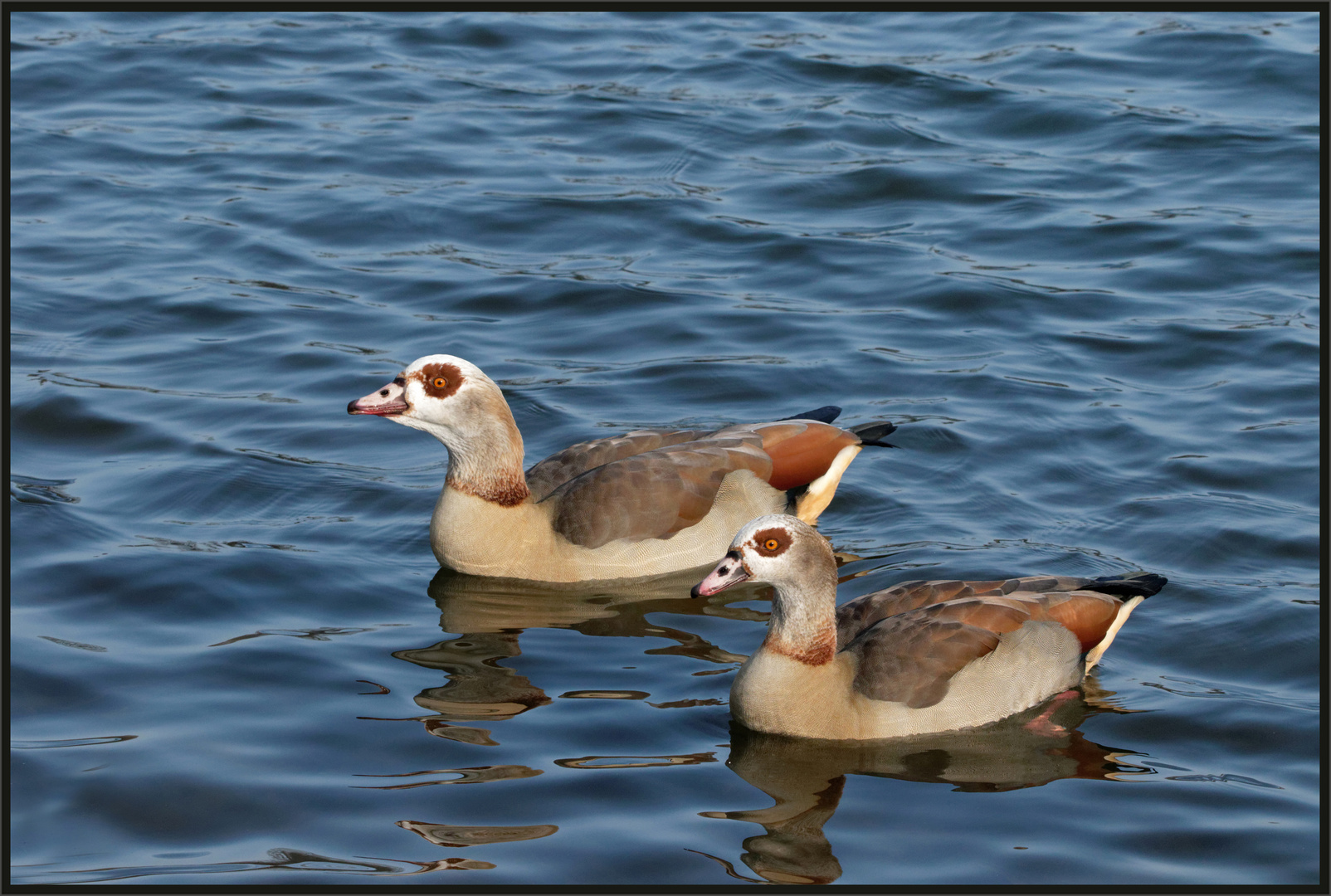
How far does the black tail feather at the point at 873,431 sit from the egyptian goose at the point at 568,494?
0.68 m

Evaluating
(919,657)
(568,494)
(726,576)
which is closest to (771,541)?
(726,576)

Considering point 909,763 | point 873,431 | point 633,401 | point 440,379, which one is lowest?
point 909,763

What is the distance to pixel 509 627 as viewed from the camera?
10023mm

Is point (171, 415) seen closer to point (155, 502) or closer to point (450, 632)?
point (155, 502)

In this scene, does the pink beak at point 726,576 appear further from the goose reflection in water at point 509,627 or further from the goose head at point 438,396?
the goose head at point 438,396

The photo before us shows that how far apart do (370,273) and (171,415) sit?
331cm

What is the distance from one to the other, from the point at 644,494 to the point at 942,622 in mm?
2646

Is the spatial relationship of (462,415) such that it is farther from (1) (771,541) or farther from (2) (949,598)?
(2) (949,598)

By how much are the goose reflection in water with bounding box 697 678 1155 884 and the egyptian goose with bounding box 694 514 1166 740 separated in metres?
0.08

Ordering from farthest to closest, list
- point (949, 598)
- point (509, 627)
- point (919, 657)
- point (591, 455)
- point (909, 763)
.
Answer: point (591, 455), point (509, 627), point (949, 598), point (919, 657), point (909, 763)

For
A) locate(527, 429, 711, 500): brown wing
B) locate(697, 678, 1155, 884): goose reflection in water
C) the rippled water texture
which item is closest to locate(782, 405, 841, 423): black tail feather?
the rippled water texture

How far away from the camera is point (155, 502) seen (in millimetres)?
11359

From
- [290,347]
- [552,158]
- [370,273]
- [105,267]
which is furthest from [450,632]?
[552,158]

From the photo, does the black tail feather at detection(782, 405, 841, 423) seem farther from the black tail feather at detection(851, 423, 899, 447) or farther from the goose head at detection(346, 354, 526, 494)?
the goose head at detection(346, 354, 526, 494)
